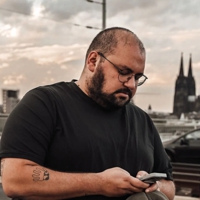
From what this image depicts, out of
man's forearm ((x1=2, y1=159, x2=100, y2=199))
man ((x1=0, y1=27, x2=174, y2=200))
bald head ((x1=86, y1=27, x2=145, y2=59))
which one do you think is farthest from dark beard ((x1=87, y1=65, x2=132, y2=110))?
man's forearm ((x1=2, y1=159, x2=100, y2=199))

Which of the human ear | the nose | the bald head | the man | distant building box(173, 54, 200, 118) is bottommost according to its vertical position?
distant building box(173, 54, 200, 118)

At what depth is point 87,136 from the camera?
2.04 metres

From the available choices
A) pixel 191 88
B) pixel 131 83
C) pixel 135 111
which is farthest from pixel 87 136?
pixel 191 88

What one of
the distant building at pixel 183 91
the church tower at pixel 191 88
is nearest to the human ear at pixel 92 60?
the distant building at pixel 183 91

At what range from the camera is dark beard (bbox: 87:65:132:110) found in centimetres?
214

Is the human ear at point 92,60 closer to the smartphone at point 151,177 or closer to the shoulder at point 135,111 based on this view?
the shoulder at point 135,111

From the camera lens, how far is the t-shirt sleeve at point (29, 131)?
1908 mm

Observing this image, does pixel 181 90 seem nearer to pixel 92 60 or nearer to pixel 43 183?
pixel 92 60

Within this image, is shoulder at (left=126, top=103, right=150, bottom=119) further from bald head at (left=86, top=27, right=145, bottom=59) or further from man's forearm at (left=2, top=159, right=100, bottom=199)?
man's forearm at (left=2, top=159, right=100, bottom=199)

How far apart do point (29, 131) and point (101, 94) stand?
1.38 ft

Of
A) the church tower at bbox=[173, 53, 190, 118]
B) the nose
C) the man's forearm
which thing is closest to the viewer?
the man's forearm

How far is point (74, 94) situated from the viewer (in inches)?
85.8

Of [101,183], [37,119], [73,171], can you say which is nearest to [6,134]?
[37,119]

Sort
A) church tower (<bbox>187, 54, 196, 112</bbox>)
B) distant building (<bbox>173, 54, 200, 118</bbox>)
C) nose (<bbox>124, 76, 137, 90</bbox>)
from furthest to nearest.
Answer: church tower (<bbox>187, 54, 196, 112</bbox>), distant building (<bbox>173, 54, 200, 118</bbox>), nose (<bbox>124, 76, 137, 90</bbox>)
